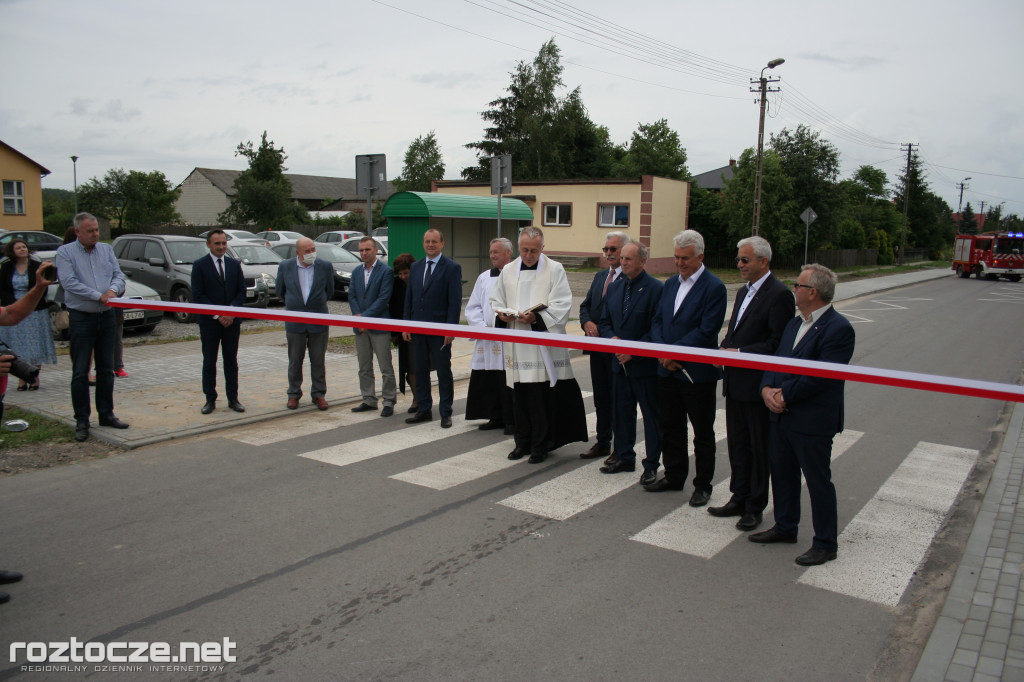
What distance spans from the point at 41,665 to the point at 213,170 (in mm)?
84355

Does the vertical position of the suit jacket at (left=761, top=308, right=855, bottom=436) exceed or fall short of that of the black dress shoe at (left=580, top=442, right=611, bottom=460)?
it exceeds it

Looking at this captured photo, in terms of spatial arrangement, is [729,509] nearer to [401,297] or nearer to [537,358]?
[537,358]

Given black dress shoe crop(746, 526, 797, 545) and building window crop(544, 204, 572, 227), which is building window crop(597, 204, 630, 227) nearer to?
building window crop(544, 204, 572, 227)

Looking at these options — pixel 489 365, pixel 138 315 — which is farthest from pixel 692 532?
pixel 138 315

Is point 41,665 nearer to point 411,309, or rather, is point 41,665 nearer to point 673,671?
point 673,671

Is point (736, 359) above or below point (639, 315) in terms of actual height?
below

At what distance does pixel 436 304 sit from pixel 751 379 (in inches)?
160

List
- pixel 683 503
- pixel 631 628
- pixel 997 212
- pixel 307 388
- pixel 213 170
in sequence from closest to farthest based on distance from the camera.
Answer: pixel 631 628
pixel 683 503
pixel 307 388
pixel 213 170
pixel 997 212

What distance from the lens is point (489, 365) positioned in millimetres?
7645

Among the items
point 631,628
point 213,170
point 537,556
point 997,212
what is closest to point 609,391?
point 537,556

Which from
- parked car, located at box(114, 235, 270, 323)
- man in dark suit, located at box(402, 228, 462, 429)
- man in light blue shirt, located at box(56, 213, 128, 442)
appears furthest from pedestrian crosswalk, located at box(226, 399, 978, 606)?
parked car, located at box(114, 235, 270, 323)

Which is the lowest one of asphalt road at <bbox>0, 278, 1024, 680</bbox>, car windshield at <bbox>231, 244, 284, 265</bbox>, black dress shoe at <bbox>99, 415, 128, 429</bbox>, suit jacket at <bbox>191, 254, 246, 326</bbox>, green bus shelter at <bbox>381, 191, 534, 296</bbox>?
asphalt road at <bbox>0, 278, 1024, 680</bbox>

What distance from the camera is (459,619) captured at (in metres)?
4.00

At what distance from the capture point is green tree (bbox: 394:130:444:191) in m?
69.9
